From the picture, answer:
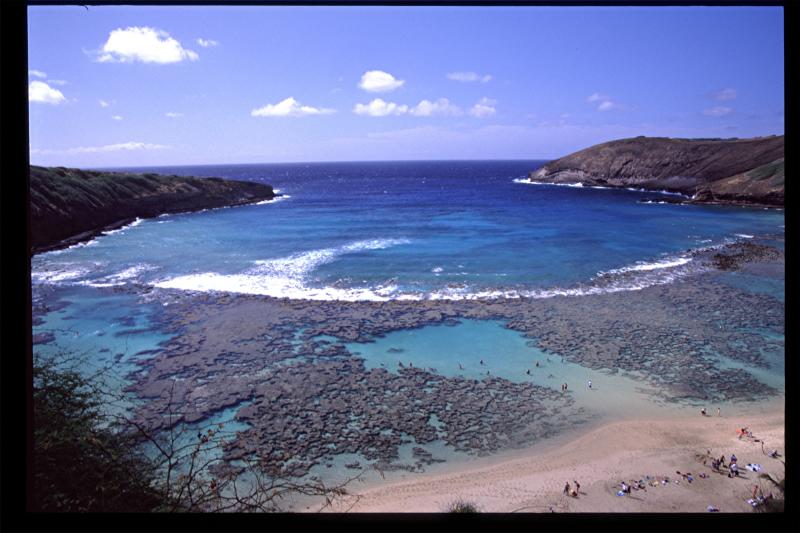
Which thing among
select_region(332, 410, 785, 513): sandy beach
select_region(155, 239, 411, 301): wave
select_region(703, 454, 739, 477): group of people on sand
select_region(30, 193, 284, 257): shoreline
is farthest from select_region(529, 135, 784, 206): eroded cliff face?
select_region(30, 193, 284, 257): shoreline

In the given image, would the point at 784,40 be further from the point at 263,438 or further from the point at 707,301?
the point at 707,301

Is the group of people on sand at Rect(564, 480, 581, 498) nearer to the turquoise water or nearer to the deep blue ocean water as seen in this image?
the turquoise water

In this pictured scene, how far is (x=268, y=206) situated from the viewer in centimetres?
6950

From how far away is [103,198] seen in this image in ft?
171

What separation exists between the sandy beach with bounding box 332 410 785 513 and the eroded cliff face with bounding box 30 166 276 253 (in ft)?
86.8

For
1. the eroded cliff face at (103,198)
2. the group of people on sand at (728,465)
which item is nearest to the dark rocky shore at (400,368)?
the group of people on sand at (728,465)

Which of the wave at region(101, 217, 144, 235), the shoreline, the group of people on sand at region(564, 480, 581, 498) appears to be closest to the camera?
the group of people on sand at region(564, 480, 581, 498)

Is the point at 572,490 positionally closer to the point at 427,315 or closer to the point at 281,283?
the point at 427,315

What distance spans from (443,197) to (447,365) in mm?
65418

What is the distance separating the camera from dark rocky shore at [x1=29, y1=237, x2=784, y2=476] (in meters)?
14.9

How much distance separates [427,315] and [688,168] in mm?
74904

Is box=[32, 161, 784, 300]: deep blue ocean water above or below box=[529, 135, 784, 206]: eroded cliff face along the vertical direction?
below

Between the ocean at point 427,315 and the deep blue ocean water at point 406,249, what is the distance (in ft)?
0.77

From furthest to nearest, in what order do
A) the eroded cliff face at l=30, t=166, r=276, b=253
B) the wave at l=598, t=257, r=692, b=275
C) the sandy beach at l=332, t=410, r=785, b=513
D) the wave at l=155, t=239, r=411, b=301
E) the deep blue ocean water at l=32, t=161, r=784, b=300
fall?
1. the eroded cliff face at l=30, t=166, r=276, b=253
2. the wave at l=598, t=257, r=692, b=275
3. the deep blue ocean water at l=32, t=161, r=784, b=300
4. the wave at l=155, t=239, r=411, b=301
5. the sandy beach at l=332, t=410, r=785, b=513
